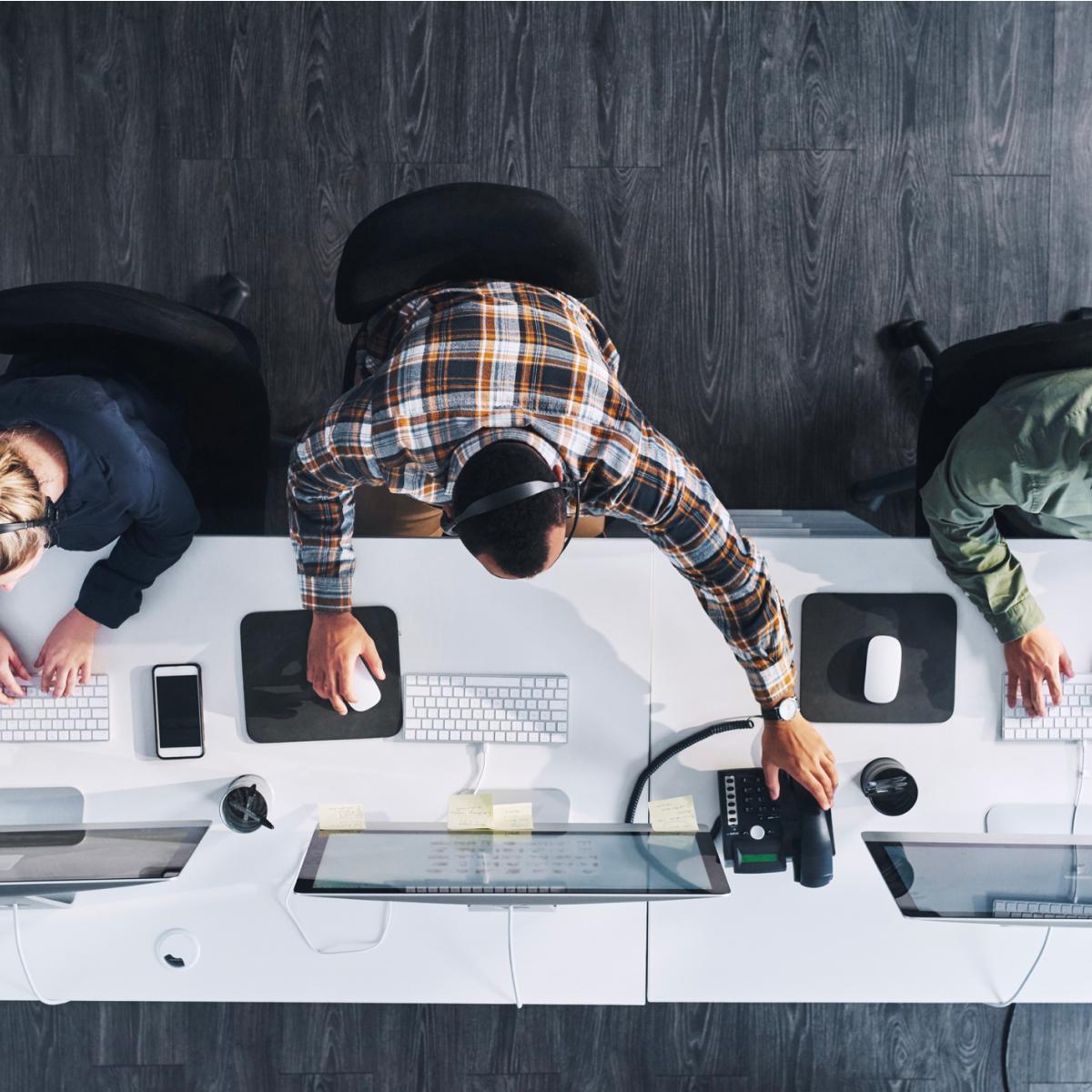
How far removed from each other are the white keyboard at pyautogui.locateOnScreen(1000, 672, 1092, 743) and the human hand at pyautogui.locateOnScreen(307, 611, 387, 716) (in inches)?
43.8

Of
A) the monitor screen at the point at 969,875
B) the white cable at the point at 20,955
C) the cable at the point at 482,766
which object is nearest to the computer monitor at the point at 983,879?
the monitor screen at the point at 969,875

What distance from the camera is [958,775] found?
1.51m

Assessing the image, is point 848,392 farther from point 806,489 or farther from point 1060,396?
point 1060,396

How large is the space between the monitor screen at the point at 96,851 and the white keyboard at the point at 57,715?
0.17 meters

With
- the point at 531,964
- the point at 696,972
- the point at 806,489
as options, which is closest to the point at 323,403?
the point at 806,489

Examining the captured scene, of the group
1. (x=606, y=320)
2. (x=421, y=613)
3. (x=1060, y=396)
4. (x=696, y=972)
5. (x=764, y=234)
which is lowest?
(x=696, y=972)

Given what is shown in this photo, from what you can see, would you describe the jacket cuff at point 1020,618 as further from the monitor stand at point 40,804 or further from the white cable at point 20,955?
the white cable at point 20,955

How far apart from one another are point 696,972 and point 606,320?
1.47 metres

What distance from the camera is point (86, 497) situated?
4.22 feet

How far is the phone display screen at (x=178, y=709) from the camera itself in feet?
4.88

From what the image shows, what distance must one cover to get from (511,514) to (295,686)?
668 mm

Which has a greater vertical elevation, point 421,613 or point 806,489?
point 806,489

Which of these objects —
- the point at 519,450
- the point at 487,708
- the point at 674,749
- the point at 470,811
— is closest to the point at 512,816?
the point at 470,811

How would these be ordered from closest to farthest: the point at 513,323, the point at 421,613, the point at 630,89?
the point at 513,323
the point at 421,613
the point at 630,89
